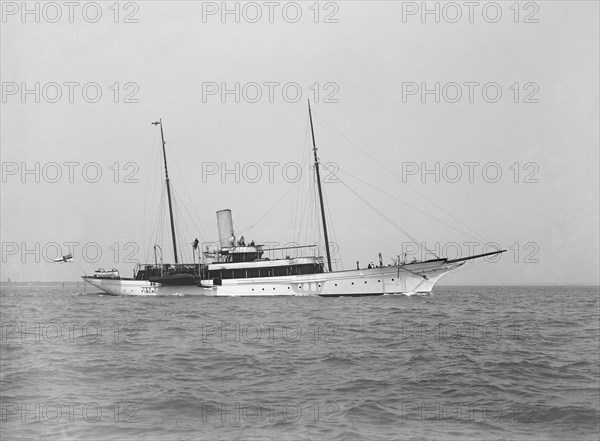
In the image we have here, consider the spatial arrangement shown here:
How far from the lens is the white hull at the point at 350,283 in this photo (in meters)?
53.2

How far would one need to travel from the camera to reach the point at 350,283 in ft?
175

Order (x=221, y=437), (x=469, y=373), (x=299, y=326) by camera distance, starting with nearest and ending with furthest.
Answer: (x=221, y=437)
(x=469, y=373)
(x=299, y=326)

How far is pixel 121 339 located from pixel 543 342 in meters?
16.2

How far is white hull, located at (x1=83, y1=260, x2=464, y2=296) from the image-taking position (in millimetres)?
53188

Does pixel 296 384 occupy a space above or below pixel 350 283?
below

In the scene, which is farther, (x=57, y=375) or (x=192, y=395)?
(x=57, y=375)

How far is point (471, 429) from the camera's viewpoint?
11367 mm

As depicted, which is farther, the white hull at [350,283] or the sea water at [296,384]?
the white hull at [350,283]

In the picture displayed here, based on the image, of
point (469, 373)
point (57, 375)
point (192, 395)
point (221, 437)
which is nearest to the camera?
point (221, 437)

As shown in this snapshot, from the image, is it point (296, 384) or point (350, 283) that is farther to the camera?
point (350, 283)

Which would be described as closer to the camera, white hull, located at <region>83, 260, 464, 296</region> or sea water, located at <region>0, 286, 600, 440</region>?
sea water, located at <region>0, 286, 600, 440</region>

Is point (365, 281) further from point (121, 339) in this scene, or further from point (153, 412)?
point (153, 412)

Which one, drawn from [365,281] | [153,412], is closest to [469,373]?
[153,412]

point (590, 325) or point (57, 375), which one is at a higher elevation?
point (57, 375)
